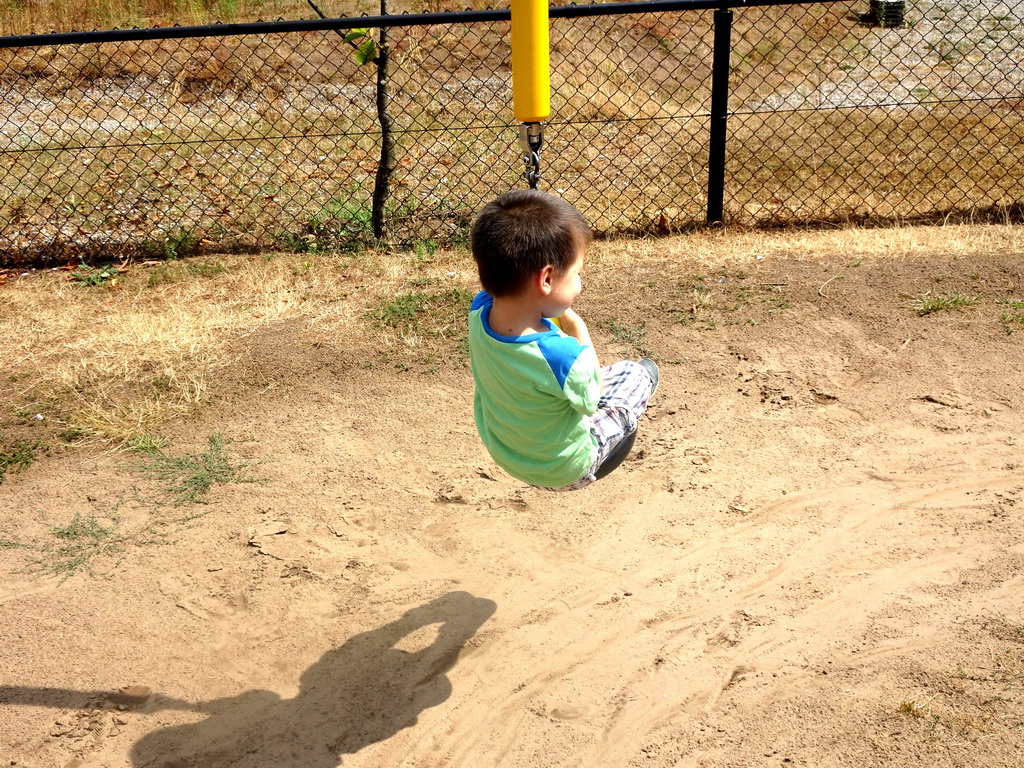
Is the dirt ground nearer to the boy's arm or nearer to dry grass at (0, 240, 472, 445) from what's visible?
dry grass at (0, 240, 472, 445)

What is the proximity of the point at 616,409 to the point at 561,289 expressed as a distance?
0.49 metres

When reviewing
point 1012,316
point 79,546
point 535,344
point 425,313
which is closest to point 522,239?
point 535,344

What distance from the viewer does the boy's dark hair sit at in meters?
2.40

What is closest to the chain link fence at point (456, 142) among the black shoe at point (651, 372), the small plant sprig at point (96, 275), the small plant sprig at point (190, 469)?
the small plant sprig at point (96, 275)

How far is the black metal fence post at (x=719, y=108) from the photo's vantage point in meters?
6.07

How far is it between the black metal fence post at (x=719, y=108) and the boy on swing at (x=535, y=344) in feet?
13.1

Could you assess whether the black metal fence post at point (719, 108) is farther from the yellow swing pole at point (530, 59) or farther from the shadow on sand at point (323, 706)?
the shadow on sand at point (323, 706)

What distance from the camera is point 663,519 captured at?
3803 millimetres

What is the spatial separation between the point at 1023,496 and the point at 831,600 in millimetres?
1068

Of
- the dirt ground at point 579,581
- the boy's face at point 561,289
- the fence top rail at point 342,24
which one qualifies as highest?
the fence top rail at point 342,24

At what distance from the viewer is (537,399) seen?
2520 mm

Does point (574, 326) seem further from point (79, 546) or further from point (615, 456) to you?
point (79, 546)

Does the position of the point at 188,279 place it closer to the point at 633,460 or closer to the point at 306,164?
the point at 306,164

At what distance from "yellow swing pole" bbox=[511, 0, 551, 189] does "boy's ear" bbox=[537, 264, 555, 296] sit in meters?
0.38
